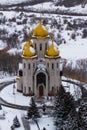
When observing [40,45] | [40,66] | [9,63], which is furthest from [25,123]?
[9,63]

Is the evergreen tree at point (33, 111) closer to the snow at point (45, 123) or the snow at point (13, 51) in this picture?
the snow at point (45, 123)

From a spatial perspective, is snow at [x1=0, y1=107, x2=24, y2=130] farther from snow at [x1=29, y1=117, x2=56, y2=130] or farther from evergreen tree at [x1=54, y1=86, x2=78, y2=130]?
evergreen tree at [x1=54, y1=86, x2=78, y2=130]

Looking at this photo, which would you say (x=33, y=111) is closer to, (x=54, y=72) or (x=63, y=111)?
(x=63, y=111)

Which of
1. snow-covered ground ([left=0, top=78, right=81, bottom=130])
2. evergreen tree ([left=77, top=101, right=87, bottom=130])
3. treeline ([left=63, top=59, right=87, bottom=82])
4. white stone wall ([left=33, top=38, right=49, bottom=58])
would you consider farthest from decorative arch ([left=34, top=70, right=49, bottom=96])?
evergreen tree ([left=77, top=101, right=87, bottom=130])

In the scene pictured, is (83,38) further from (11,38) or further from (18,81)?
(18,81)

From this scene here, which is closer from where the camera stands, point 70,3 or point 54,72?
point 54,72

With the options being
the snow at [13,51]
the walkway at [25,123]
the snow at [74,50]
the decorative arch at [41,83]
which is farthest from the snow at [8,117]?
the snow at [13,51]

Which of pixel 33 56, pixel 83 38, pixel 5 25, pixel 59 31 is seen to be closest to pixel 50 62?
pixel 33 56
